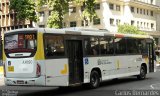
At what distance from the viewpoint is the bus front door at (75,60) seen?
62.7ft

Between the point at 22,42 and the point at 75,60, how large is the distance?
2.98 m

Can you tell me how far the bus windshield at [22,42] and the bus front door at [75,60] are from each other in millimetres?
2076

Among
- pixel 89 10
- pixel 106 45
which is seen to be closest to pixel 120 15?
pixel 89 10

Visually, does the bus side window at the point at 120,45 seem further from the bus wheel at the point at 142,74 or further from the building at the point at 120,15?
the building at the point at 120,15

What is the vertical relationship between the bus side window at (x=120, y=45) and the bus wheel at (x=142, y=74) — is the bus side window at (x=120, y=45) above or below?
above

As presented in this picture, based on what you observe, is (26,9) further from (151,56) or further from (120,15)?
(151,56)

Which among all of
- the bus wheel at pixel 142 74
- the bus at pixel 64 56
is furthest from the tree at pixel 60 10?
the bus at pixel 64 56

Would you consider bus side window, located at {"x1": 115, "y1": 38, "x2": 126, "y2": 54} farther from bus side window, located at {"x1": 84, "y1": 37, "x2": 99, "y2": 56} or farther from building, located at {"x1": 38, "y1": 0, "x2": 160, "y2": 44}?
building, located at {"x1": 38, "y1": 0, "x2": 160, "y2": 44}

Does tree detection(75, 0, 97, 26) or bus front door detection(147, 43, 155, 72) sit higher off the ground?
tree detection(75, 0, 97, 26)

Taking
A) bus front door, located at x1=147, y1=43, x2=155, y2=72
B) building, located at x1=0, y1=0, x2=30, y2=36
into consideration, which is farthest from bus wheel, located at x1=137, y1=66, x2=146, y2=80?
building, located at x1=0, y1=0, x2=30, y2=36

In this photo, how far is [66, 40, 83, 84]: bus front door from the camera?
752 inches

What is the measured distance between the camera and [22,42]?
17.7m

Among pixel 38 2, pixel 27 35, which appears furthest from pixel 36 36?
pixel 38 2

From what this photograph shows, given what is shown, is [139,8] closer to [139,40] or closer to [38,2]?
[38,2]
